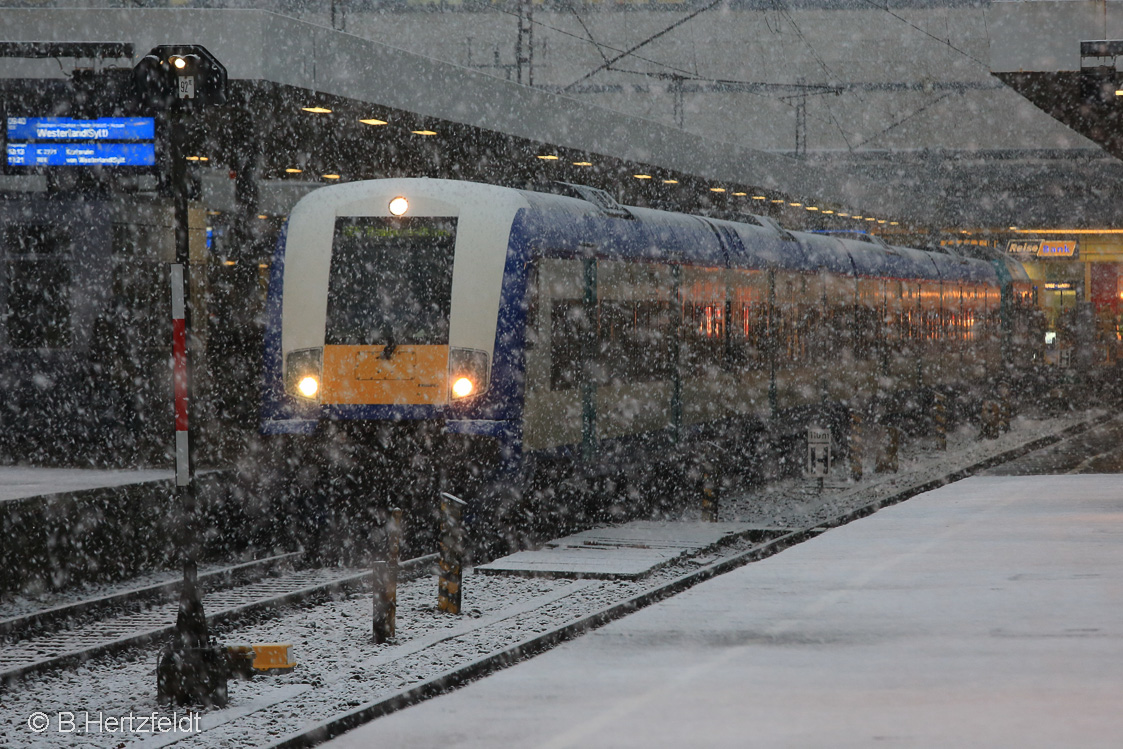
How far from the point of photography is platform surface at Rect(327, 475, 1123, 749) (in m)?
7.02

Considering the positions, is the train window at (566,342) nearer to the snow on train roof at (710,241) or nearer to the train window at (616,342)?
the train window at (616,342)

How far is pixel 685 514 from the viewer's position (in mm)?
17797

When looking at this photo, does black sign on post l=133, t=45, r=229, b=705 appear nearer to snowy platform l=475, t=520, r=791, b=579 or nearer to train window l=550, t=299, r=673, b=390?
snowy platform l=475, t=520, r=791, b=579

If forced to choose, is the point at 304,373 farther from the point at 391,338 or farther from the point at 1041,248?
the point at 1041,248

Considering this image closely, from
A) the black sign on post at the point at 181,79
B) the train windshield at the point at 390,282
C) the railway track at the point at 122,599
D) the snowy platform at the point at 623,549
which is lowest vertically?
the railway track at the point at 122,599

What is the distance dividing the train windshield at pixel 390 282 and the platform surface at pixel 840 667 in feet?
12.6

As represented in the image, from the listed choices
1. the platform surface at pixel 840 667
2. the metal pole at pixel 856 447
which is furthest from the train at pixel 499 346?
the platform surface at pixel 840 667

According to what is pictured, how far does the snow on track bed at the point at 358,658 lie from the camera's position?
752 cm

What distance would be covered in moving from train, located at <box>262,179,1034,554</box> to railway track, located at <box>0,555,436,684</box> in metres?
1.34

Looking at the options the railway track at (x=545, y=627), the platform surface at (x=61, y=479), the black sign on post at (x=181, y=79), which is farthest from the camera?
the platform surface at (x=61, y=479)

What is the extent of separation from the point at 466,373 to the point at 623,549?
81.5 inches

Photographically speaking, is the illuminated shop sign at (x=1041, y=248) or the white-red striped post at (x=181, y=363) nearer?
the white-red striped post at (x=181, y=363)

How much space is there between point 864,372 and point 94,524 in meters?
16.4

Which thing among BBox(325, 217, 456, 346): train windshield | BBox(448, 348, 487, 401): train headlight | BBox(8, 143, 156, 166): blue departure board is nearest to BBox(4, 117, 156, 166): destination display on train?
BBox(8, 143, 156, 166): blue departure board
